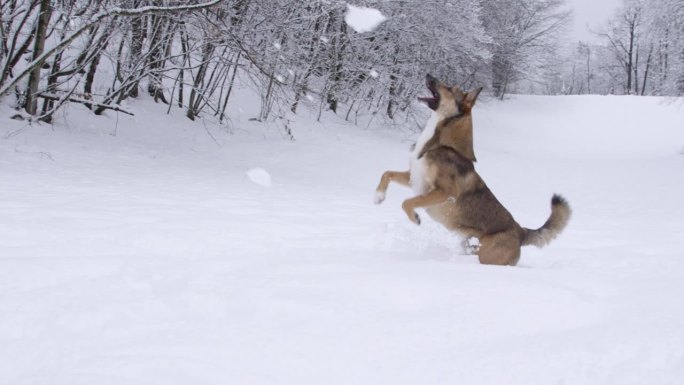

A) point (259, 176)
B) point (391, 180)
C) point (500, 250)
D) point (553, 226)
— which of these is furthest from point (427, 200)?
point (259, 176)

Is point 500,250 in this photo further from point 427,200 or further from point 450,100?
point 450,100

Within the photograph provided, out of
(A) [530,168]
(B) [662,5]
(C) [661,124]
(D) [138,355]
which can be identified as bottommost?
(D) [138,355]

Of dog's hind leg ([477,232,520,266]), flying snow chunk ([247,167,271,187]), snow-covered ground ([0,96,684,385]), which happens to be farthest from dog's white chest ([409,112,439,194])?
flying snow chunk ([247,167,271,187])

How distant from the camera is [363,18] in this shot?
17094 millimetres

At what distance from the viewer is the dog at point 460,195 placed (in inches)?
149

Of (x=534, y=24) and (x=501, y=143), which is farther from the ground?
(x=534, y=24)

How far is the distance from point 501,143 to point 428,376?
22194mm

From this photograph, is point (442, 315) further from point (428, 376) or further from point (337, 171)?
point (337, 171)

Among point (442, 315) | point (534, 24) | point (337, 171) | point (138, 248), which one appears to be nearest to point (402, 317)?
point (442, 315)

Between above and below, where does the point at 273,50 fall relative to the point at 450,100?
above

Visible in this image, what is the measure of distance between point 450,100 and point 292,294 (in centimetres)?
259

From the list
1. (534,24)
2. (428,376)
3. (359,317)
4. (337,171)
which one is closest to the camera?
(428,376)

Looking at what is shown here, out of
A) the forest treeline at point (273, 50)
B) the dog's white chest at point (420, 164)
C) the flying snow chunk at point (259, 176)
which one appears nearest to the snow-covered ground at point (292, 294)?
the dog's white chest at point (420, 164)

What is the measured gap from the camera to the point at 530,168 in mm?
14680
